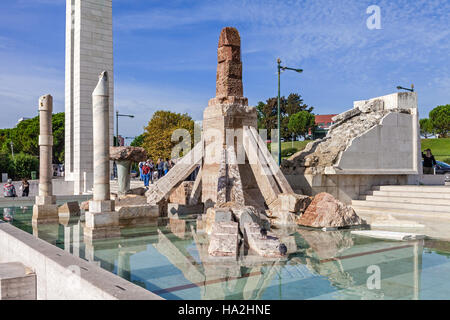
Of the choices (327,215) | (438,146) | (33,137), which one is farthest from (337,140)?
(33,137)

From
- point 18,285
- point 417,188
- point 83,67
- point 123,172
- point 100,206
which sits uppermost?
point 83,67

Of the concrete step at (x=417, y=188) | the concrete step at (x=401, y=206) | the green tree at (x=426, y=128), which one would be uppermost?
the green tree at (x=426, y=128)

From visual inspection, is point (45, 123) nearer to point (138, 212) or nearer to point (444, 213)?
point (138, 212)

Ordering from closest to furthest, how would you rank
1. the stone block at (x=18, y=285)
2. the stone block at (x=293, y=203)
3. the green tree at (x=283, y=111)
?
the stone block at (x=18, y=285)
the stone block at (x=293, y=203)
the green tree at (x=283, y=111)

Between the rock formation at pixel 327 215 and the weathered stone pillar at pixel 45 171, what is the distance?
6122mm

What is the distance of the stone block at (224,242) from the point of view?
551cm

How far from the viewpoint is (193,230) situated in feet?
26.1

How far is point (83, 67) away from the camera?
842 inches

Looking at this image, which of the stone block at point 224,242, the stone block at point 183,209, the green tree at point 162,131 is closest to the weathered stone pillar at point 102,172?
the stone block at point 224,242

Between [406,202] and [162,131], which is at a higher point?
[162,131]

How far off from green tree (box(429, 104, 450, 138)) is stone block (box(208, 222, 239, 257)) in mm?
67961

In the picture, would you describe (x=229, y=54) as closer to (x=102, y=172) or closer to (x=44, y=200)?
(x=102, y=172)

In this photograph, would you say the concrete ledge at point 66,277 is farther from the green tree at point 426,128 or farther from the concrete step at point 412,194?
the green tree at point 426,128

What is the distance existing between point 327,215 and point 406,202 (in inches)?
143
